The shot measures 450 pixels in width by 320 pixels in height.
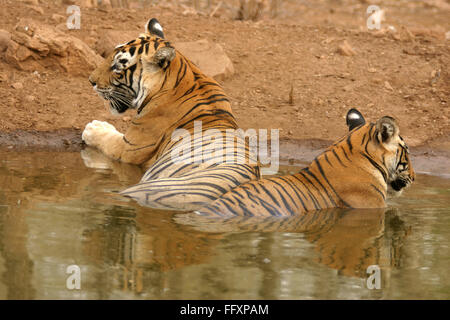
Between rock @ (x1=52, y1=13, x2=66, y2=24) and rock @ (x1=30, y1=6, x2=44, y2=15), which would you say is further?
rock @ (x1=30, y1=6, x2=44, y2=15)

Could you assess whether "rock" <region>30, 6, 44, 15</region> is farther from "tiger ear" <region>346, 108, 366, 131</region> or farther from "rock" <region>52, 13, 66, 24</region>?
"tiger ear" <region>346, 108, 366, 131</region>

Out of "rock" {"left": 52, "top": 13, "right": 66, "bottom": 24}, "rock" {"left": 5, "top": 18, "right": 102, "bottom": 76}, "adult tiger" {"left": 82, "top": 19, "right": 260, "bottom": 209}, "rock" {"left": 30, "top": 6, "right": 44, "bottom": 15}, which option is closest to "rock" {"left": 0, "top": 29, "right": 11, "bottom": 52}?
"rock" {"left": 5, "top": 18, "right": 102, "bottom": 76}

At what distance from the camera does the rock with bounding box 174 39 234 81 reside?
8656 mm

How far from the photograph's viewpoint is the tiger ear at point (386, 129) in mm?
5270

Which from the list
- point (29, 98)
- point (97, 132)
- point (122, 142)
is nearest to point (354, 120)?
point (122, 142)

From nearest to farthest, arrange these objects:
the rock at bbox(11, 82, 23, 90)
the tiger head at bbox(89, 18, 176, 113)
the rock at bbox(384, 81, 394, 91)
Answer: the tiger head at bbox(89, 18, 176, 113) < the rock at bbox(11, 82, 23, 90) < the rock at bbox(384, 81, 394, 91)

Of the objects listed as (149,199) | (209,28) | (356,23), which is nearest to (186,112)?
(149,199)

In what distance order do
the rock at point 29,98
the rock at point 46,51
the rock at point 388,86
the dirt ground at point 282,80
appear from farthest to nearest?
the rock at point 388,86
the rock at point 46,51
the rock at point 29,98
the dirt ground at point 282,80

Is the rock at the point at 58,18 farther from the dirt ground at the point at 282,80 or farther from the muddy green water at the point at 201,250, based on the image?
the muddy green water at the point at 201,250

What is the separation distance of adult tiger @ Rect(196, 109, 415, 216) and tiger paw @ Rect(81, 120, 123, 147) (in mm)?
2170

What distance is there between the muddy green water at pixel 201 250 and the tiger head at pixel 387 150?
23 centimetres

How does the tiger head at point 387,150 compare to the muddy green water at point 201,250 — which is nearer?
the muddy green water at point 201,250

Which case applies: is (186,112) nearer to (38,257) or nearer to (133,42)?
(133,42)

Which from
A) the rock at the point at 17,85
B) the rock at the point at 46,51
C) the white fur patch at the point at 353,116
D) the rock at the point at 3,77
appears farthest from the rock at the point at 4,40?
the white fur patch at the point at 353,116
